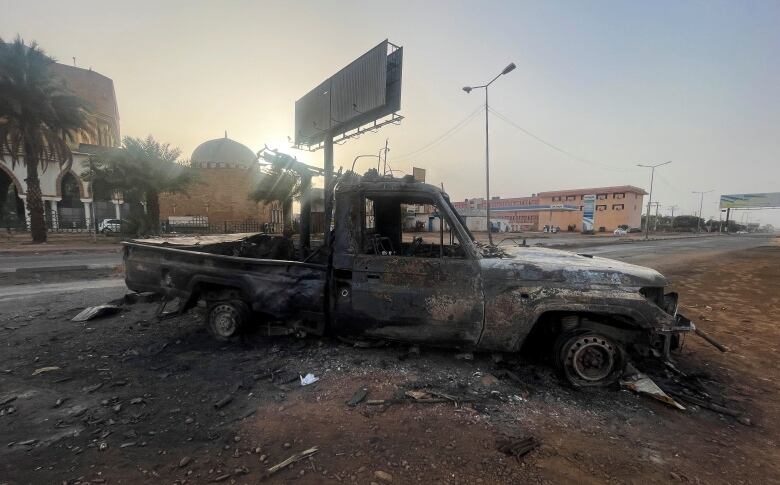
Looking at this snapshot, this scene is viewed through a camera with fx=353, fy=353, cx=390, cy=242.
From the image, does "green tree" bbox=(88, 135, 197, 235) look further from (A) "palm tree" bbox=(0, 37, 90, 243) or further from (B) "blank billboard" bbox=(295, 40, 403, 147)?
(B) "blank billboard" bbox=(295, 40, 403, 147)

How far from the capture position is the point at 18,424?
276 centimetres

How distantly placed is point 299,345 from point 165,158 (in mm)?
25550

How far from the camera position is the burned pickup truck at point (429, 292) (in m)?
3.35

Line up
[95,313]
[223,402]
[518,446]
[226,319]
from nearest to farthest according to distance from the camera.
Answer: [518,446] < [223,402] < [226,319] < [95,313]

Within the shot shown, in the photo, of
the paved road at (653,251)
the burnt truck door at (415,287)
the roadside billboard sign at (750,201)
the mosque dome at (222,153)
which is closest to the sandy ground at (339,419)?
the burnt truck door at (415,287)

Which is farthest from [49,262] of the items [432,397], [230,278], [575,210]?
[575,210]

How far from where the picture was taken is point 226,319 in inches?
168

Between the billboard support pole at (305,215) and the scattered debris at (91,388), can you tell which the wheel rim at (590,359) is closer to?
the billboard support pole at (305,215)

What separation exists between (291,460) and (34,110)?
26397mm

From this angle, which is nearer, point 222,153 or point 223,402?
point 223,402

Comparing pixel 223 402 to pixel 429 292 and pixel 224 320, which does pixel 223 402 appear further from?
pixel 429 292

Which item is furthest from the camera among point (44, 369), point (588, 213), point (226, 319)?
point (588, 213)

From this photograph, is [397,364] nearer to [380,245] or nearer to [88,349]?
[380,245]

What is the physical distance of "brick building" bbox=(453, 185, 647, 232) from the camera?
2630 inches
